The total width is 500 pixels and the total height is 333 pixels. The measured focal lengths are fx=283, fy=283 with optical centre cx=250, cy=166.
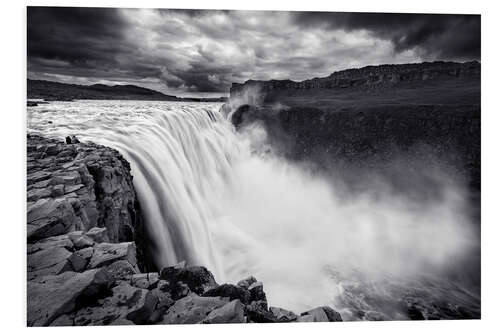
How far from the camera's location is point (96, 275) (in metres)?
2.67

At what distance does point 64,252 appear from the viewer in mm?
2842

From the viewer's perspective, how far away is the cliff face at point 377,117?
5645 mm

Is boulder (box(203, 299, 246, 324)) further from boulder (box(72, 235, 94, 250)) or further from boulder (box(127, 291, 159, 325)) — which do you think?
boulder (box(72, 235, 94, 250))

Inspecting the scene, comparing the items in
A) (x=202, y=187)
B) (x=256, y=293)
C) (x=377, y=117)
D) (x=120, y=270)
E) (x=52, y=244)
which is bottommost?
(x=256, y=293)

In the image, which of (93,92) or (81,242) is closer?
(81,242)

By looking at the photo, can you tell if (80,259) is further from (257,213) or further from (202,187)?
(257,213)

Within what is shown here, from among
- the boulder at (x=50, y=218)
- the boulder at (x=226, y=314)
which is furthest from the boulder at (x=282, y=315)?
the boulder at (x=50, y=218)

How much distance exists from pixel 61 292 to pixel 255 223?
6888 mm

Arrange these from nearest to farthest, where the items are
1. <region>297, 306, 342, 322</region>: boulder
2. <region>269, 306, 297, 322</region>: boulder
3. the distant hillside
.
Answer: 1. <region>269, 306, 297, 322</region>: boulder
2. <region>297, 306, 342, 322</region>: boulder
3. the distant hillside

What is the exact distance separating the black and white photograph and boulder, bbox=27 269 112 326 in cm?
1

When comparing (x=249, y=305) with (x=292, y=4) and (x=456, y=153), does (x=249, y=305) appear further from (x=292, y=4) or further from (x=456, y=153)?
(x=456, y=153)

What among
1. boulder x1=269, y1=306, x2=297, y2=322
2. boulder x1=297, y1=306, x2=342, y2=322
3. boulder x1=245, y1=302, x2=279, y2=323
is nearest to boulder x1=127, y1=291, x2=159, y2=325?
boulder x1=245, y1=302, x2=279, y2=323

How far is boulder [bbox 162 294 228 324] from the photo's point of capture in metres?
2.83

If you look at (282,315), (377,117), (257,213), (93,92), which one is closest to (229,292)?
(282,315)
